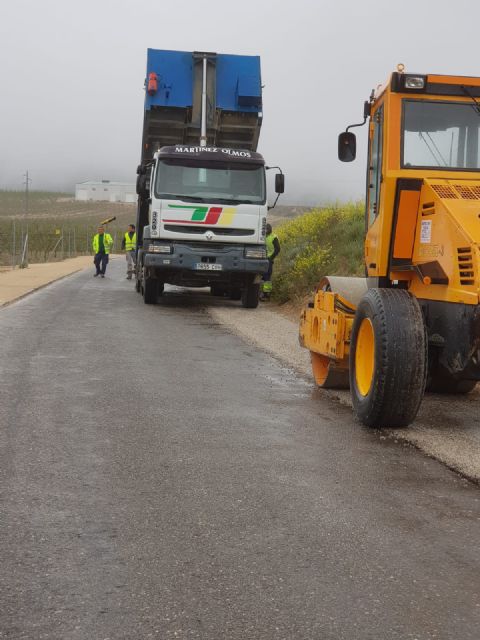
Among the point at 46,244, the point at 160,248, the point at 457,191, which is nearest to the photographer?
the point at 457,191

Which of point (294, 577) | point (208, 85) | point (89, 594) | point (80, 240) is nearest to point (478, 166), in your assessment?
point (294, 577)

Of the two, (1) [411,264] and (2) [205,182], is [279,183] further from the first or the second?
(1) [411,264]

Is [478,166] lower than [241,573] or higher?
higher

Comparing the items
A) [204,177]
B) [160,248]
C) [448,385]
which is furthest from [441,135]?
[160,248]

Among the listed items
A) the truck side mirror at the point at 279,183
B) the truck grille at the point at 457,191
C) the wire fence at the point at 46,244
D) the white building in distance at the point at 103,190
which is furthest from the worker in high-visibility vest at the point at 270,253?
the white building in distance at the point at 103,190

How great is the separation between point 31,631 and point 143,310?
12728mm

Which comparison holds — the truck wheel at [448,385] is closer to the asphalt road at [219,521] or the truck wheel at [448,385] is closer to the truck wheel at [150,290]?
the asphalt road at [219,521]

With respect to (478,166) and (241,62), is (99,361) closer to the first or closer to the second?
(478,166)

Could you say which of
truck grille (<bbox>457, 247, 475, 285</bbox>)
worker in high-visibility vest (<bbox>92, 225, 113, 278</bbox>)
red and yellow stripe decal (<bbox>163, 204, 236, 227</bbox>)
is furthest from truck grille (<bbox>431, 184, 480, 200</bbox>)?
worker in high-visibility vest (<bbox>92, 225, 113, 278</bbox>)

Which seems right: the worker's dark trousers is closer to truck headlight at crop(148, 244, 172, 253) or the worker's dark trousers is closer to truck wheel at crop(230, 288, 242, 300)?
truck wheel at crop(230, 288, 242, 300)

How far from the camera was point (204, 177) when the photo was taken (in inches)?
595

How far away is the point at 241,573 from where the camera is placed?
3.32 m

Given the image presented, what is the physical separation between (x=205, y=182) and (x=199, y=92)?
7.52 ft

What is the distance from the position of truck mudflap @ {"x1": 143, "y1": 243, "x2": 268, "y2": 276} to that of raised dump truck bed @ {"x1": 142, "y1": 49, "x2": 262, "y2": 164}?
2774mm
